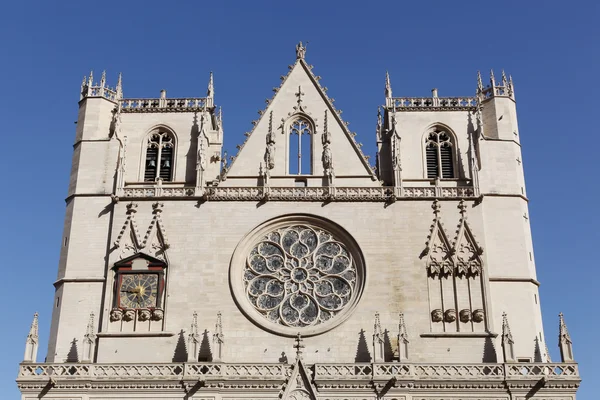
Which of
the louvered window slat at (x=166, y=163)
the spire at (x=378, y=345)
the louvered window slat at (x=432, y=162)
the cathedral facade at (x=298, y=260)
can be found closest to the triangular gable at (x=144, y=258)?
the cathedral facade at (x=298, y=260)

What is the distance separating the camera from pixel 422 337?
25766mm

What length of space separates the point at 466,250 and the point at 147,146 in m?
11.9

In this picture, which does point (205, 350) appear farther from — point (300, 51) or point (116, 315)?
point (300, 51)

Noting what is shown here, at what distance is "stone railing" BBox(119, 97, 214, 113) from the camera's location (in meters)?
30.6

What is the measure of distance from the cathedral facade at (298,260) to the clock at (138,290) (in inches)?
1.8

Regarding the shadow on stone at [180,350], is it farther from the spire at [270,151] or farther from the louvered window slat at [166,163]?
the spire at [270,151]

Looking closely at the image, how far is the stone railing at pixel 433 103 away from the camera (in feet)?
100

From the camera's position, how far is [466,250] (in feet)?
89.2

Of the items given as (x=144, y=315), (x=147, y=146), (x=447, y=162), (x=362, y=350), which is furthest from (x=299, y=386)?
(x=147, y=146)

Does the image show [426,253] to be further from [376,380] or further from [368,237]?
[376,380]

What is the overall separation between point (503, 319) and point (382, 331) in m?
3.74

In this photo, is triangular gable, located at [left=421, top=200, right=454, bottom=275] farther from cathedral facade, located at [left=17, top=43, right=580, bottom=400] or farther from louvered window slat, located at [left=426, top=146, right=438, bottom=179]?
louvered window slat, located at [left=426, top=146, right=438, bottom=179]

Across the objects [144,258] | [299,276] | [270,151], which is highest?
[270,151]

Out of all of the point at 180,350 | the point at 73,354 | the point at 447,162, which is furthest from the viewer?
the point at 447,162
